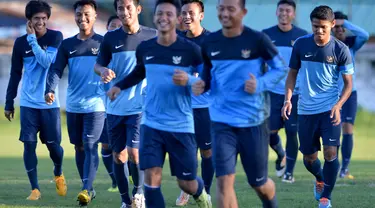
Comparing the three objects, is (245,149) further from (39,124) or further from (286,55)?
(286,55)

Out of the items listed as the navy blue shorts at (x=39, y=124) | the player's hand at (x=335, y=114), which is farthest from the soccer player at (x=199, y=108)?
the navy blue shorts at (x=39, y=124)

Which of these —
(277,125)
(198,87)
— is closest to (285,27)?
(277,125)

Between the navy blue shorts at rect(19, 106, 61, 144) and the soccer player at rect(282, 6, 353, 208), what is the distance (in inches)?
130

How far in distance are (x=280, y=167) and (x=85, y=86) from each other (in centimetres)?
472

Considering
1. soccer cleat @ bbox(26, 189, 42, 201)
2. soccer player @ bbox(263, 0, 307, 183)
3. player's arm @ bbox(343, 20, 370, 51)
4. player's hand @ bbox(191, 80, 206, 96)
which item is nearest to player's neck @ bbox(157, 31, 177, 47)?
player's hand @ bbox(191, 80, 206, 96)

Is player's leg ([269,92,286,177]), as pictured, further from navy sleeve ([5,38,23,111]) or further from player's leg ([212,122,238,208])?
player's leg ([212,122,238,208])

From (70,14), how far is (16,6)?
2.13 m

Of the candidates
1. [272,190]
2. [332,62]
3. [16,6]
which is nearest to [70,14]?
[16,6]

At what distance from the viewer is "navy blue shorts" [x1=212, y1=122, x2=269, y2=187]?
863cm

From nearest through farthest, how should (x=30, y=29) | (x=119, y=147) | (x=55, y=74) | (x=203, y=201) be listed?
(x=203, y=201), (x=119, y=147), (x=55, y=74), (x=30, y=29)

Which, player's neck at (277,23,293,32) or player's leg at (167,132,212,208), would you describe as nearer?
player's leg at (167,132,212,208)

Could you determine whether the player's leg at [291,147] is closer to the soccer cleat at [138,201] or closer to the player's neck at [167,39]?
the soccer cleat at [138,201]

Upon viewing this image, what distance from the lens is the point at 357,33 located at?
545 inches

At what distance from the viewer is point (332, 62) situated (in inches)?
435
